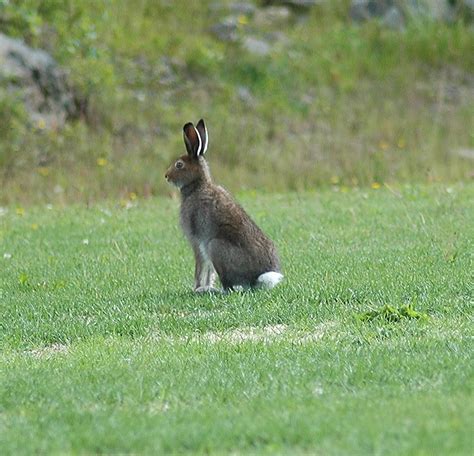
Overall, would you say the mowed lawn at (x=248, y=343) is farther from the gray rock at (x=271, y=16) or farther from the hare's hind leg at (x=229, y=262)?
the gray rock at (x=271, y=16)

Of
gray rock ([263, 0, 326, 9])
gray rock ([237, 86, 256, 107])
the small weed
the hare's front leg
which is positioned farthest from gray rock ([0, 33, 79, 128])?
the small weed

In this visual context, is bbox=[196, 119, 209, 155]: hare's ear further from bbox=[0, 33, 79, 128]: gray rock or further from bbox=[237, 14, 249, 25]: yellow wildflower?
bbox=[237, 14, 249, 25]: yellow wildflower

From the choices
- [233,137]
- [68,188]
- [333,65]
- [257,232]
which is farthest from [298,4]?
[257,232]

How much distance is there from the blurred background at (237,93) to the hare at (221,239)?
6.81 metres

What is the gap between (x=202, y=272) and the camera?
10.8 metres

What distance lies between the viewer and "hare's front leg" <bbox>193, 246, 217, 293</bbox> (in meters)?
10.7

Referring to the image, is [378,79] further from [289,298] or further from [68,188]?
[289,298]

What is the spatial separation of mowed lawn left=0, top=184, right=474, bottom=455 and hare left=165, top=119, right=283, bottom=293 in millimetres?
256

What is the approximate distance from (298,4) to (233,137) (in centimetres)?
925

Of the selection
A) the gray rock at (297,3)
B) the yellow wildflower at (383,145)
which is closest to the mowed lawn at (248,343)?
the yellow wildflower at (383,145)

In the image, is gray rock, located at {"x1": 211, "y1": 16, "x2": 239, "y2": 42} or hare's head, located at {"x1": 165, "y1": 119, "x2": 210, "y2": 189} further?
gray rock, located at {"x1": 211, "y1": 16, "x2": 239, "y2": 42}

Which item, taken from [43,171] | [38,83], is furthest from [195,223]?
[38,83]

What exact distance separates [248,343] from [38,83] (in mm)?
15836

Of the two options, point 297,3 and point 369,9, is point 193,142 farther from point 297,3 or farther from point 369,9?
point 297,3
